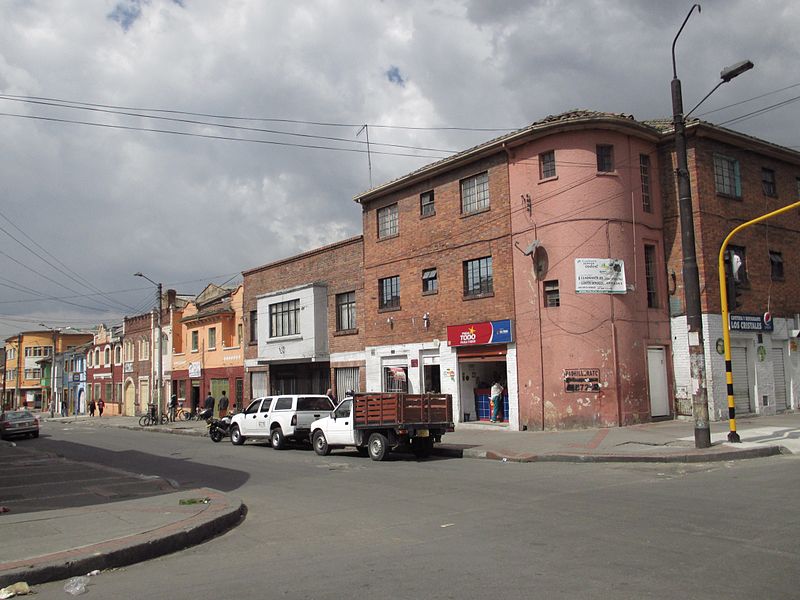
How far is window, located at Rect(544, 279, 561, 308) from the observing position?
22172 mm

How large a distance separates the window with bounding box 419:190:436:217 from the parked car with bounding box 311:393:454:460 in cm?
1057

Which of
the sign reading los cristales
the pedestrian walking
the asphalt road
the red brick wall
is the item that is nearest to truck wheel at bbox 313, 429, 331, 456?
the asphalt road

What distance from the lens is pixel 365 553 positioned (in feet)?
24.6

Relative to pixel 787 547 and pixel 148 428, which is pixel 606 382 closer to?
pixel 787 547

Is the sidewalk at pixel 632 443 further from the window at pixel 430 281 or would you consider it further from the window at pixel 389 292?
the window at pixel 389 292

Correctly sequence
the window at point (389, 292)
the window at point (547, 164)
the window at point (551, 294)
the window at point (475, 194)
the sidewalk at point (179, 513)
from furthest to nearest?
the window at point (389, 292) < the window at point (475, 194) < the window at point (547, 164) < the window at point (551, 294) < the sidewalk at point (179, 513)

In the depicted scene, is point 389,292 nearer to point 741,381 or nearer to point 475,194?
point 475,194

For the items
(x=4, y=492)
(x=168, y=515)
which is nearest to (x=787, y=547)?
(x=168, y=515)

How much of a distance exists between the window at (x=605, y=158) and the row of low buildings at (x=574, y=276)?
0.13 ft

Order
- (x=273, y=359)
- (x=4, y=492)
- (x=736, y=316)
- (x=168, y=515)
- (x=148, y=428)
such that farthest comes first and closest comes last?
(x=148, y=428) < (x=273, y=359) < (x=736, y=316) < (x=4, y=492) < (x=168, y=515)

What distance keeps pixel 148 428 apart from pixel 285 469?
24.6 metres

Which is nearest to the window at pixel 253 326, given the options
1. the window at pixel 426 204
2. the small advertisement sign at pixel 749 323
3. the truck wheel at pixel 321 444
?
the window at pixel 426 204

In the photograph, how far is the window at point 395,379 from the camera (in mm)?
27609

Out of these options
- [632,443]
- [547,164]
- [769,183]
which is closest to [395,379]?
[547,164]
